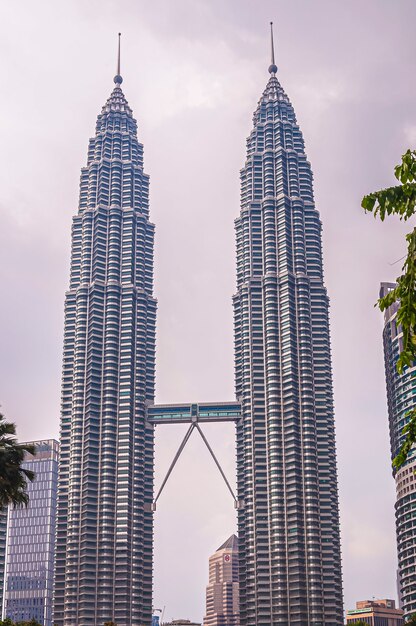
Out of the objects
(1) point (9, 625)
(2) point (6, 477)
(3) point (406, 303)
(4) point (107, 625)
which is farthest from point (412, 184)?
(4) point (107, 625)

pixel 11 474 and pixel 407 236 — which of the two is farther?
pixel 11 474

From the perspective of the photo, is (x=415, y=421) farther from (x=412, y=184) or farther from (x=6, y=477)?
(x=6, y=477)

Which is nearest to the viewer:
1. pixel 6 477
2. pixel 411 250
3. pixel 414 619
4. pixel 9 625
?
pixel 411 250

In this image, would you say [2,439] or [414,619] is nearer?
[2,439]

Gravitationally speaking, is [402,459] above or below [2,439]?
below

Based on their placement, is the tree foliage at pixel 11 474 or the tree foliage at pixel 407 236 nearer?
the tree foliage at pixel 407 236

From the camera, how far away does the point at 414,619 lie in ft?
583

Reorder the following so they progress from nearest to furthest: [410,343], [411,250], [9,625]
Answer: [411,250] < [410,343] < [9,625]

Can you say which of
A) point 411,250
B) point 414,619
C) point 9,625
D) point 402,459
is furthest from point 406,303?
point 414,619

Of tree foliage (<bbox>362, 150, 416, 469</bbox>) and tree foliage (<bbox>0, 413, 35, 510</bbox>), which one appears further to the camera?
tree foliage (<bbox>0, 413, 35, 510</bbox>)

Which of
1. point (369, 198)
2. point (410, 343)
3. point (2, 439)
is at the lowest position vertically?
point (410, 343)

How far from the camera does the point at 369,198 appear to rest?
20406mm

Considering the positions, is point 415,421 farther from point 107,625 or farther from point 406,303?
point 107,625

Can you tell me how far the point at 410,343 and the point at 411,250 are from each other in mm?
2418
